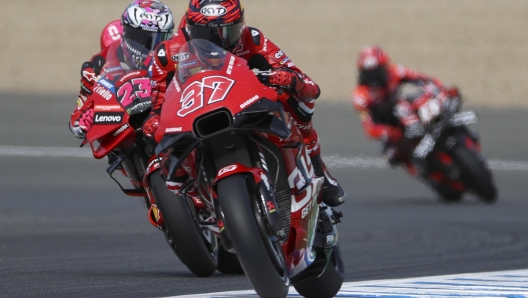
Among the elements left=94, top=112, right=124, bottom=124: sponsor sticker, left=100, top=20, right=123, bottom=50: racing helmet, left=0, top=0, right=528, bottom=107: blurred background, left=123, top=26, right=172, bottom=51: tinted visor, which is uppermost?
left=123, top=26, right=172, bottom=51: tinted visor

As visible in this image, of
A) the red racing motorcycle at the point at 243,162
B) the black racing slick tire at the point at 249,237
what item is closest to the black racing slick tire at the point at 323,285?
the red racing motorcycle at the point at 243,162

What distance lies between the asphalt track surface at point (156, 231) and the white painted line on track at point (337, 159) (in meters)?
0.10

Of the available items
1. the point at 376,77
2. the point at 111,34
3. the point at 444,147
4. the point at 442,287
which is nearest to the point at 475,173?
the point at 444,147

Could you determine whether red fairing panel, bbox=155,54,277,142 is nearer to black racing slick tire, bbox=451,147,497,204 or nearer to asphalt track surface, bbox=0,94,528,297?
asphalt track surface, bbox=0,94,528,297

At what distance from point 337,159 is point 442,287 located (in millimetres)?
8586

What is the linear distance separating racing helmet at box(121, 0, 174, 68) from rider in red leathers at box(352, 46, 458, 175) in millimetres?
4104

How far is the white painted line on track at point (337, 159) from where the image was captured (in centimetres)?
1349

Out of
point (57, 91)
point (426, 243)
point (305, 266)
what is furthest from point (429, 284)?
point (57, 91)

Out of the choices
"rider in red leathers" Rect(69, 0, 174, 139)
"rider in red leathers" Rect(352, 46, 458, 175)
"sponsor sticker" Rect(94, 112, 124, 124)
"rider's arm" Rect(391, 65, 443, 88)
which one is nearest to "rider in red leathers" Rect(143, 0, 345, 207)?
"sponsor sticker" Rect(94, 112, 124, 124)

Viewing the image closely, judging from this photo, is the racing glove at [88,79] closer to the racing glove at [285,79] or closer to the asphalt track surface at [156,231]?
the asphalt track surface at [156,231]

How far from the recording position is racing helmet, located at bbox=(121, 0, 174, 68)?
7.40 metres

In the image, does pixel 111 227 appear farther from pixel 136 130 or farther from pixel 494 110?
pixel 494 110

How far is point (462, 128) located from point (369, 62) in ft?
4.23

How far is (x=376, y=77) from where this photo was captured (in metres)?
11.3
